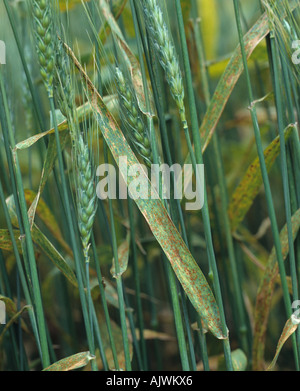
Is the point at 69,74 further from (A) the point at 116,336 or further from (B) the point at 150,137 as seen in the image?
(A) the point at 116,336

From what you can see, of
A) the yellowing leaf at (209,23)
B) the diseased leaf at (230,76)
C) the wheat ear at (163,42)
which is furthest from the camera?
the yellowing leaf at (209,23)

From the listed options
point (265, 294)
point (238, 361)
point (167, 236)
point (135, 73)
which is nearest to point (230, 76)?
point (135, 73)

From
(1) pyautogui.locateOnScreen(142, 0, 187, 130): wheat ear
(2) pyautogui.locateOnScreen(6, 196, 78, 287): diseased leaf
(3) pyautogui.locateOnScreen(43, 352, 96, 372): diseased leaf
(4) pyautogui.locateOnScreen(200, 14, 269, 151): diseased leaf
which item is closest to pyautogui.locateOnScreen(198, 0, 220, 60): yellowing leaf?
(4) pyautogui.locateOnScreen(200, 14, 269, 151): diseased leaf

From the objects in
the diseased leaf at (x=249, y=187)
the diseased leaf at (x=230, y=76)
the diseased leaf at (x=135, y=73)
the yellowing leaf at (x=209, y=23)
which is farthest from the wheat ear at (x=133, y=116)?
the yellowing leaf at (x=209, y=23)

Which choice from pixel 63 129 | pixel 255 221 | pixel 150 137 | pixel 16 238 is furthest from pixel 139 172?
pixel 255 221

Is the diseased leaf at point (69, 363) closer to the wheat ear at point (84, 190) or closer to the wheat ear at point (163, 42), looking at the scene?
the wheat ear at point (84, 190)

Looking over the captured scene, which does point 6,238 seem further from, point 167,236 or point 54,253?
point 167,236
